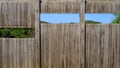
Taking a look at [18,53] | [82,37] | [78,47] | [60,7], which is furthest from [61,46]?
→ [18,53]

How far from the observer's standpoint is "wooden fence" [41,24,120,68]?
780 cm

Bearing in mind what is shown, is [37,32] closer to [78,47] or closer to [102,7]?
[78,47]

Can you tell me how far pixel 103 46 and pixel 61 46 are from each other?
1071 mm

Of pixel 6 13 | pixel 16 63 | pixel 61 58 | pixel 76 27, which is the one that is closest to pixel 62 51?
pixel 61 58

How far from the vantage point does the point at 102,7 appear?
25.4ft

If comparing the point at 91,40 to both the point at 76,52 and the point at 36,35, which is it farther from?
the point at 36,35

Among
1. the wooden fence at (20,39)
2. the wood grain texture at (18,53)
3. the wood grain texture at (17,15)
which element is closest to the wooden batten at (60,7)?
the wooden fence at (20,39)

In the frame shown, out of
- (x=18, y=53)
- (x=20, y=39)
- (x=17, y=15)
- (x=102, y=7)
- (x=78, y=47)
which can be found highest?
(x=102, y=7)

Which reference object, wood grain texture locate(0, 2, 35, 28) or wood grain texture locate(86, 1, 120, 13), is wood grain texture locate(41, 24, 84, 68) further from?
wood grain texture locate(86, 1, 120, 13)

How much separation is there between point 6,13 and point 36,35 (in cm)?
96

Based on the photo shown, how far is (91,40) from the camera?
783 centimetres

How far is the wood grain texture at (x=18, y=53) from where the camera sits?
309 inches

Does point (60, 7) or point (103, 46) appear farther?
point (103, 46)

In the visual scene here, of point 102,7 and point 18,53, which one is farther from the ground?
point 102,7
